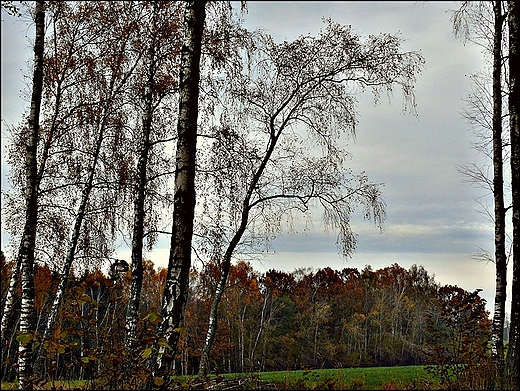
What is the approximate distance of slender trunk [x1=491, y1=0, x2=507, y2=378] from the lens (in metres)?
10.5

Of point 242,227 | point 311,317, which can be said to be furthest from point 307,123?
point 311,317

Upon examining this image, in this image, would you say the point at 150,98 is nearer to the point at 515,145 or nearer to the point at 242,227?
the point at 242,227

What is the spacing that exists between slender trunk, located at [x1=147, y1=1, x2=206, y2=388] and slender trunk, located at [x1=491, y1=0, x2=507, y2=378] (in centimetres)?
612

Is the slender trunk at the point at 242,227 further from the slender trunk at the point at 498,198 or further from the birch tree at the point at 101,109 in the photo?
the slender trunk at the point at 498,198

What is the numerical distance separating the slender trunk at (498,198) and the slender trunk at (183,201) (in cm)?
612

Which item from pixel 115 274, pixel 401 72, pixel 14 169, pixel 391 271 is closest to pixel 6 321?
pixel 115 274

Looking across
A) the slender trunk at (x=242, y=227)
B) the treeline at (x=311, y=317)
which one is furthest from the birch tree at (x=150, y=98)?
the treeline at (x=311, y=317)

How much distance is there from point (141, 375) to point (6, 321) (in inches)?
115

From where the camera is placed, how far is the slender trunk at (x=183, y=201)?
6.63 meters

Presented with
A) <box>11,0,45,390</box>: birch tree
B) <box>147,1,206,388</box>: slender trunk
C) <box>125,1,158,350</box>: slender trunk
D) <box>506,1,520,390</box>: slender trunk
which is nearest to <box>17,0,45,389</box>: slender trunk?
<box>11,0,45,390</box>: birch tree

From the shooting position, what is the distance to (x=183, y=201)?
6988mm

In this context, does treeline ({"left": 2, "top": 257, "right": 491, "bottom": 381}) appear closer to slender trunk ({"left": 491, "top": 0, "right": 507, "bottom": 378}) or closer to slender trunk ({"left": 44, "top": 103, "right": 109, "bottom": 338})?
slender trunk ({"left": 44, "top": 103, "right": 109, "bottom": 338})

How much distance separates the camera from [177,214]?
6.96 metres

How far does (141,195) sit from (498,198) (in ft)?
23.4
